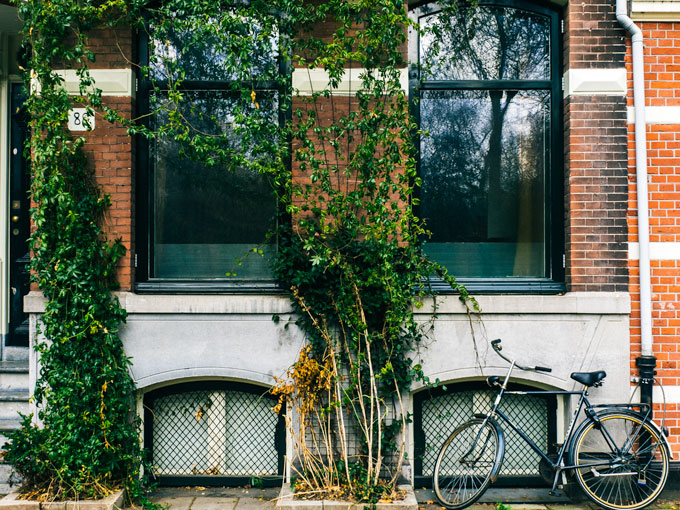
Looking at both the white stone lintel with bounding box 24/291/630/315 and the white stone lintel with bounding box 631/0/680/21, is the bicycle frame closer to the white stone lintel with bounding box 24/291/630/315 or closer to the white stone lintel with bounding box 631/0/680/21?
the white stone lintel with bounding box 24/291/630/315

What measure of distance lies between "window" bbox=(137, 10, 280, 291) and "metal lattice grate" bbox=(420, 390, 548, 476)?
6.64ft

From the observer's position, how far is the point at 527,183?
5.83 metres

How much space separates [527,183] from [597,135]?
75 cm

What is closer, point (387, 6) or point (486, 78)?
point (387, 6)

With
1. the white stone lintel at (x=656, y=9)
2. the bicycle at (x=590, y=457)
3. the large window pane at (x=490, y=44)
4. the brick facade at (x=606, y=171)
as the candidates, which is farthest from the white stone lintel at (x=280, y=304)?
the white stone lintel at (x=656, y=9)

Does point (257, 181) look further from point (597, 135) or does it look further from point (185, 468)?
point (597, 135)

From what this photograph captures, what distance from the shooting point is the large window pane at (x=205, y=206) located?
5.77 m

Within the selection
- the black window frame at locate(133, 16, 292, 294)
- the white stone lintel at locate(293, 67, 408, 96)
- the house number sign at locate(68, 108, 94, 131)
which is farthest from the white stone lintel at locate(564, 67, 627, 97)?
the house number sign at locate(68, 108, 94, 131)

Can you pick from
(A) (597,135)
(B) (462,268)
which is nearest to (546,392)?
(B) (462,268)

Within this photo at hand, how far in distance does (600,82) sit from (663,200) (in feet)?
4.07

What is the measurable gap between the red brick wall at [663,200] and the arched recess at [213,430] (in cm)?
348

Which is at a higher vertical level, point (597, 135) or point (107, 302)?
point (597, 135)

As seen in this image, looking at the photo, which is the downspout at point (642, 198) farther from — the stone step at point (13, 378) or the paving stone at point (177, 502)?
the stone step at point (13, 378)

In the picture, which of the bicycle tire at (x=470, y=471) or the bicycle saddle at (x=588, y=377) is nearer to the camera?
the bicycle tire at (x=470, y=471)
